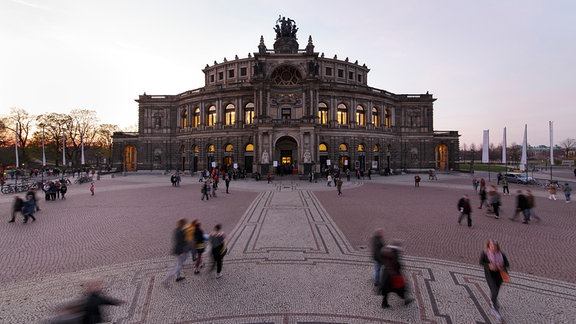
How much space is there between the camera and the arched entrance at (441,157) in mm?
52647

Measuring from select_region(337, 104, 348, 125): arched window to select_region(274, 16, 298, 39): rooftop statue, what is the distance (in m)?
17.9

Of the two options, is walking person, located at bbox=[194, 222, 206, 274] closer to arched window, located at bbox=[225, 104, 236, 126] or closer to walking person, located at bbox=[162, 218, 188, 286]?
walking person, located at bbox=[162, 218, 188, 286]

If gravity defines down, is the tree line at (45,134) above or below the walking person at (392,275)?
above

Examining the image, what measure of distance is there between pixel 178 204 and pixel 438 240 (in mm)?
15755

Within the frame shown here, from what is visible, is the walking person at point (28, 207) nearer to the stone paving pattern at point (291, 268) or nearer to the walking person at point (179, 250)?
the stone paving pattern at point (291, 268)

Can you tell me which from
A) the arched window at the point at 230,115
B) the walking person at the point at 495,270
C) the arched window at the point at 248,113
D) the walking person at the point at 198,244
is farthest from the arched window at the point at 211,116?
the walking person at the point at 495,270

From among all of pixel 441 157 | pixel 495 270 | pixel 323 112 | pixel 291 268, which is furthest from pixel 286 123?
pixel 441 157

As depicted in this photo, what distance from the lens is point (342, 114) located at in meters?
44.0

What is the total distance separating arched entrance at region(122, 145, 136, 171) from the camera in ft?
174

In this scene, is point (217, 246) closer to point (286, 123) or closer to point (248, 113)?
point (286, 123)

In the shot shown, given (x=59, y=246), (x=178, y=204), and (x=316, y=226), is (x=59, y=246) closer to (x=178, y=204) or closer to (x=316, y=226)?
(x=178, y=204)

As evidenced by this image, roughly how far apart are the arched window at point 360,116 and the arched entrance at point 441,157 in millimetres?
19254

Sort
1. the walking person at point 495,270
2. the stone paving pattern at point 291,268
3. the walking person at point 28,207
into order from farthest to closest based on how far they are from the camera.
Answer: the walking person at point 28,207 → the stone paving pattern at point 291,268 → the walking person at point 495,270

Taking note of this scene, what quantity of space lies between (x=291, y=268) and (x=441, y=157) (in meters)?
55.9
